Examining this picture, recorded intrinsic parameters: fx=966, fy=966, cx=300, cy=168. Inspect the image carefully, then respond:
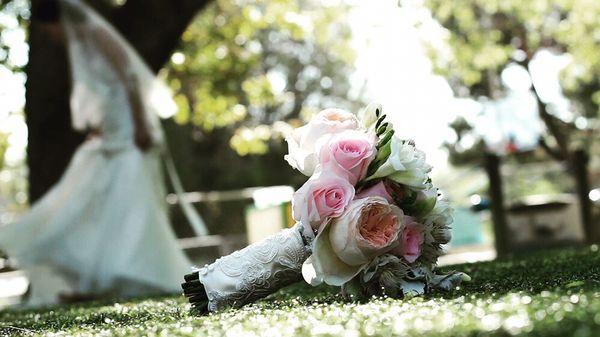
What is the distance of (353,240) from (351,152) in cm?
23

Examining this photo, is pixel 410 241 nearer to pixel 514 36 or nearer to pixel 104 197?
pixel 104 197

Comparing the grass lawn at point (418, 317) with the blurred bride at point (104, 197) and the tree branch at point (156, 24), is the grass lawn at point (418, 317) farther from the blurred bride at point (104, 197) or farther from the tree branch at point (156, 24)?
the tree branch at point (156, 24)

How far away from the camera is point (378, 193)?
2365 mm

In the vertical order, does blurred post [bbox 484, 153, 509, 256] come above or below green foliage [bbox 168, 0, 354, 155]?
below

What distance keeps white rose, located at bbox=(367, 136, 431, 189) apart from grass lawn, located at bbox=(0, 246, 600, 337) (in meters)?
0.28

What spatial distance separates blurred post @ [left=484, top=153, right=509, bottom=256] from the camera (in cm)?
1052

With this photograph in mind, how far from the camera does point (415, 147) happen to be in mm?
2492

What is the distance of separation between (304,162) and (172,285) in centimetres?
487

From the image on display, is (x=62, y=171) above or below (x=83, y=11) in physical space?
below

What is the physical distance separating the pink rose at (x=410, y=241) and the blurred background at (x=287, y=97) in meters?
0.28

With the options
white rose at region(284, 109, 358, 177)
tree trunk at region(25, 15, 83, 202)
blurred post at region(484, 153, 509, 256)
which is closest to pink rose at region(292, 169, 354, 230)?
white rose at region(284, 109, 358, 177)

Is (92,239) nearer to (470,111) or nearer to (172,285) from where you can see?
(172,285)

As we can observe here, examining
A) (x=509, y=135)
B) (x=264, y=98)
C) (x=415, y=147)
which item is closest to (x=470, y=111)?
(x=509, y=135)

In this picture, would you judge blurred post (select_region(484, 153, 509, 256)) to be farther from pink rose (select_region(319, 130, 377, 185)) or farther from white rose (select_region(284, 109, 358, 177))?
pink rose (select_region(319, 130, 377, 185))
